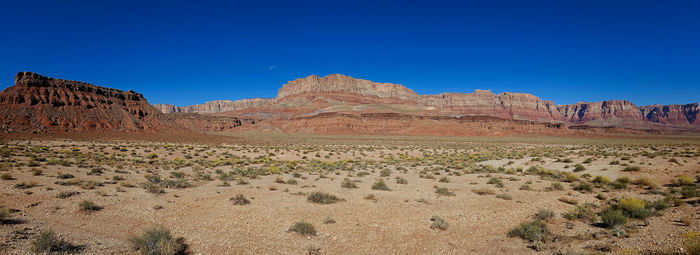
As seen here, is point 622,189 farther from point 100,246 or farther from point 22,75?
point 22,75

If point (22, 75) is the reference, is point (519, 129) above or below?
below

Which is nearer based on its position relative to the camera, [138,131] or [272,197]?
[272,197]

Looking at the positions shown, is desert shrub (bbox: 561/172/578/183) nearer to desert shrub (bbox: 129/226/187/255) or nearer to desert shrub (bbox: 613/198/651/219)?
desert shrub (bbox: 613/198/651/219)

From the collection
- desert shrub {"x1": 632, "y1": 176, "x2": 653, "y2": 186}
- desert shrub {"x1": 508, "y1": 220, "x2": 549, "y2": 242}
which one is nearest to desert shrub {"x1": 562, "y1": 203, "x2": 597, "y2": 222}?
desert shrub {"x1": 508, "y1": 220, "x2": 549, "y2": 242}

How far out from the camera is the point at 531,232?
7.00 meters

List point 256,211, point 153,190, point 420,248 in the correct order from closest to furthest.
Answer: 1. point 420,248
2. point 256,211
3. point 153,190

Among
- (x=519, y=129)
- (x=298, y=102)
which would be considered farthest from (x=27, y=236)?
(x=298, y=102)

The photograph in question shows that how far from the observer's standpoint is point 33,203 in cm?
825

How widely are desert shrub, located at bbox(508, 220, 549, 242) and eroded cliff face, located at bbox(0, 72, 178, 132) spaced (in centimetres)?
6576

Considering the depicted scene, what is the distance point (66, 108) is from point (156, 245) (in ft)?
235

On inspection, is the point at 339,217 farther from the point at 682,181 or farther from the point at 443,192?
the point at 682,181

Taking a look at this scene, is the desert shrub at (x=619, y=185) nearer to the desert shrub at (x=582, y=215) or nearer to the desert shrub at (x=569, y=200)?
the desert shrub at (x=569, y=200)

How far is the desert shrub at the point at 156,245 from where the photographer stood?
5473 millimetres

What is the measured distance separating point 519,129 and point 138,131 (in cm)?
12655
